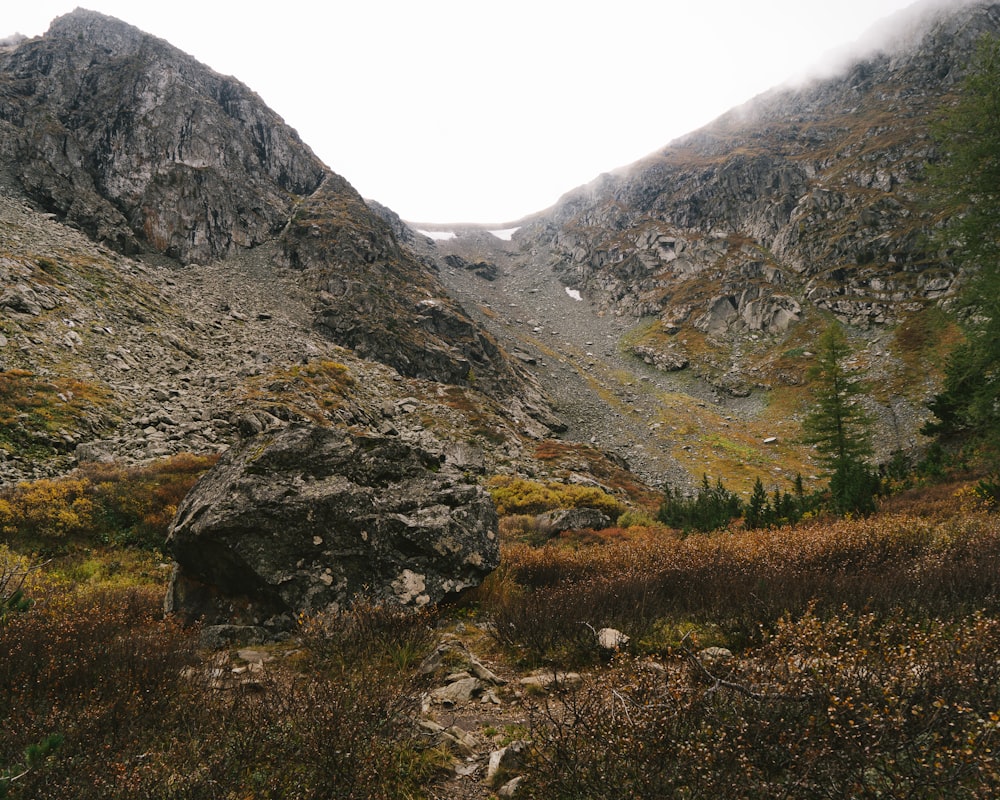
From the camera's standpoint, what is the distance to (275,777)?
2953mm

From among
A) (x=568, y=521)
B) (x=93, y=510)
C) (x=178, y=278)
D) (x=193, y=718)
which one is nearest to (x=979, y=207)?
(x=568, y=521)

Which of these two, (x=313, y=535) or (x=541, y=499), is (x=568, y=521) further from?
(x=313, y=535)

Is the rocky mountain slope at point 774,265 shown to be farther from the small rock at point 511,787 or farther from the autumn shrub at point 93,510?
the autumn shrub at point 93,510

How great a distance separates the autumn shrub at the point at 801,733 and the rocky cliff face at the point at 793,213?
7590 cm

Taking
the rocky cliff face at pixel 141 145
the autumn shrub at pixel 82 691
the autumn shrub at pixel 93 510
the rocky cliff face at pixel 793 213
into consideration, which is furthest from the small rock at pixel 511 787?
the rocky cliff face at pixel 793 213

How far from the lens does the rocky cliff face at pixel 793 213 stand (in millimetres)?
73625

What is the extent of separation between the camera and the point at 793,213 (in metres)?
90.0

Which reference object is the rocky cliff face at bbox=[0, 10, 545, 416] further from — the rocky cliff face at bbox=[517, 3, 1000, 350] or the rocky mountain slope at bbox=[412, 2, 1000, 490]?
the rocky cliff face at bbox=[517, 3, 1000, 350]

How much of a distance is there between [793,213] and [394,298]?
8296 centimetres

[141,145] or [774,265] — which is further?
[774,265]

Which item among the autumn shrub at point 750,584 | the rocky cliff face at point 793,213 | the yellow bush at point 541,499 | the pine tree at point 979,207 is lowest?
the yellow bush at point 541,499

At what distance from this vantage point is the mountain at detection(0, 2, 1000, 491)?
97.3ft

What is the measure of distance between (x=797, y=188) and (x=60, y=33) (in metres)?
139

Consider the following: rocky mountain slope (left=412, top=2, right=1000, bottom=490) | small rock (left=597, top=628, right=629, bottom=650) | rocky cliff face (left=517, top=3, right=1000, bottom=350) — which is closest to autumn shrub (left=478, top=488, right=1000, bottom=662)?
small rock (left=597, top=628, right=629, bottom=650)
